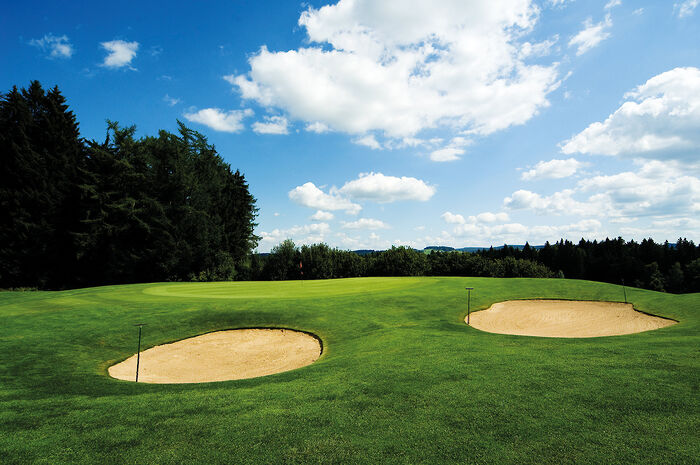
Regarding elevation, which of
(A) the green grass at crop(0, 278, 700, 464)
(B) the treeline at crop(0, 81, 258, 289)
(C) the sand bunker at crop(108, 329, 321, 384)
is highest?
(B) the treeline at crop(0, 81, 258, 289)

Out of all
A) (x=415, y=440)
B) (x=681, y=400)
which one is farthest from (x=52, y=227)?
(x=681, y=400)

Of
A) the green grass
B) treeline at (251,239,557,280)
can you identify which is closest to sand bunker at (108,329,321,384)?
the green grass

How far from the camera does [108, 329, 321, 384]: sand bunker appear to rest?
11.1 m

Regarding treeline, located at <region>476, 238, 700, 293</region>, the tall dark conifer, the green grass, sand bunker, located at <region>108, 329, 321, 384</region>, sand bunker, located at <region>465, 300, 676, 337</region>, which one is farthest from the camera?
treeline, located at <region>476, 238, 700, 293</region>

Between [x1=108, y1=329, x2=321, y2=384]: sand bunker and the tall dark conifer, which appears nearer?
[x1=108, y1=329, x2=321, y2=384]: sand bunker

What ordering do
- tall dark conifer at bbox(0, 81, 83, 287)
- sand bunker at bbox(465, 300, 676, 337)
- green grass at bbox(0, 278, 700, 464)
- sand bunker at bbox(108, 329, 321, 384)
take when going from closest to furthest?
green grass at bbox(0, 278, 700, 464)
sand bunker at bbox(108, 329, 321, 384)
sand bunker at bbox(465, 300, 676, 337)
tall dark conifer at bbox(0, 81, 83, 287)

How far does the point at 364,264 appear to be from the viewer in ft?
217

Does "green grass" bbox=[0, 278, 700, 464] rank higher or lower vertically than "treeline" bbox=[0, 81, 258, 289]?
lower

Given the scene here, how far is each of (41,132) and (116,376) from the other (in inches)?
1741

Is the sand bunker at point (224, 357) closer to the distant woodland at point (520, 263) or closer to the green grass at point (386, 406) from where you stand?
the green grass at point (386, 406)

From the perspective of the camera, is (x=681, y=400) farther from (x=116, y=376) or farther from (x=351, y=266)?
(x=351, y=266)

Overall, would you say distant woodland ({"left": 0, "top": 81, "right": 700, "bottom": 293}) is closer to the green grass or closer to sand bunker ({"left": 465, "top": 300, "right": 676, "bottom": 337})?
sand bunker ({"left": 465, "top": 300, "right": 676, "bottom": 337})

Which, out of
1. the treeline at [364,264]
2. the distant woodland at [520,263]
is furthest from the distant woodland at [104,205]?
the distant woodland at [520,263]

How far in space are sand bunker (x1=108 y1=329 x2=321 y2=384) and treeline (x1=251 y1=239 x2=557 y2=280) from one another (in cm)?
4142
